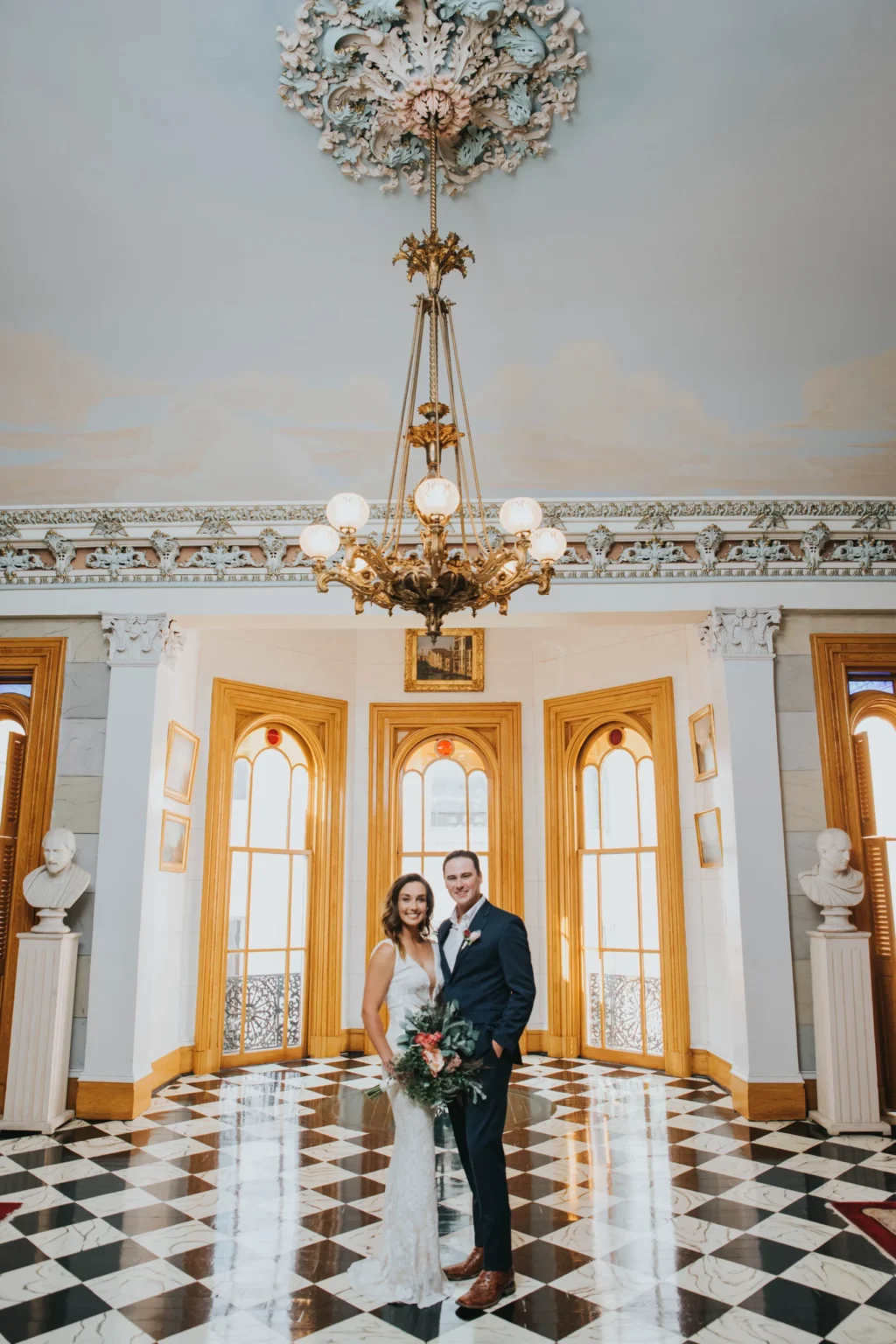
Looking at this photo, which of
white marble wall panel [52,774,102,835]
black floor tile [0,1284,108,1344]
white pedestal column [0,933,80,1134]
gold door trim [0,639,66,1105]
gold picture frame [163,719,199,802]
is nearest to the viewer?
black floor tile [0,1284,108,1344]

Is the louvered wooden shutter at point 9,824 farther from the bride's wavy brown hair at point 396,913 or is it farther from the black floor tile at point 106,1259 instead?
the bride's wavy brown hair at point 396,913

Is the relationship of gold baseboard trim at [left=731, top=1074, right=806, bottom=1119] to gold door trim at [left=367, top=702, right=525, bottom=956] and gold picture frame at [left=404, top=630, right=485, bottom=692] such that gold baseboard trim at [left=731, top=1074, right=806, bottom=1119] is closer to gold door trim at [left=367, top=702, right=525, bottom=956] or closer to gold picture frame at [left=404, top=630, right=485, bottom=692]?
gold door trim at [left=367, top=702, right=525, bottom=956]

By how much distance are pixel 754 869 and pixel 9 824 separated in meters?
5.49

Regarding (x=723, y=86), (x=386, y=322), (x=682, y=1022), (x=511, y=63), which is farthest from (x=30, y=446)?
(x=682, y=1022)

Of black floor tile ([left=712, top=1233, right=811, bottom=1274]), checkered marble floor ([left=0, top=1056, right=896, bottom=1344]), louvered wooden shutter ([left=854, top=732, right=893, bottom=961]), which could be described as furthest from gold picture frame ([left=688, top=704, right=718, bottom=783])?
black floor tile ([left=712, top=1233, right=811, bottom=1274])

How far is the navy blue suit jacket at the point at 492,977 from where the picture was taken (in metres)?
3.49

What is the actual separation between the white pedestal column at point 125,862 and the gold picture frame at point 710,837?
169 inches

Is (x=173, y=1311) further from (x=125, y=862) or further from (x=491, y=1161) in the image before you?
(x=125, y=862)

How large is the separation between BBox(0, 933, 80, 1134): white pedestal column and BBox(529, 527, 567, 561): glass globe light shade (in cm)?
442

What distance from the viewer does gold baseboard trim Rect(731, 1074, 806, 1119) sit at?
6.20 m

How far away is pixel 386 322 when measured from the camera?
238 inches

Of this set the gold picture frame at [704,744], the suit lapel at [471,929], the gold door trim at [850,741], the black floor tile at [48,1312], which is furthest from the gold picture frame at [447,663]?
the black floor tile at [48,1312]

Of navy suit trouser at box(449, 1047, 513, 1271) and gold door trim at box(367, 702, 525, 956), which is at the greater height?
gold door trim at box(367, 702, 525, 956)

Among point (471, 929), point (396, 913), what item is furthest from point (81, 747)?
point (471, 929)
